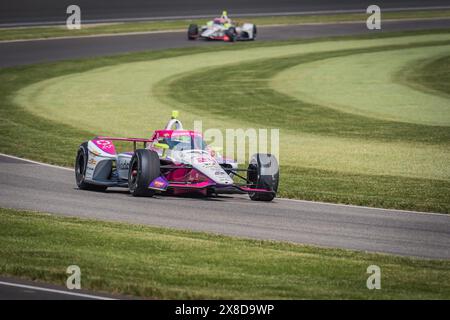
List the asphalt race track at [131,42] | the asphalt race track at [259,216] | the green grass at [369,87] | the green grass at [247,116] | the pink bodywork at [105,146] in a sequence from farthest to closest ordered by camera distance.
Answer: the asphalt race track at [131,42]
the green grass at [369,87]
the green grass at [247,116]
the pink bodywork at [105,146]
the asphalt race track at [259,216]

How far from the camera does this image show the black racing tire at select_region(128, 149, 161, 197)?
60.1 ft

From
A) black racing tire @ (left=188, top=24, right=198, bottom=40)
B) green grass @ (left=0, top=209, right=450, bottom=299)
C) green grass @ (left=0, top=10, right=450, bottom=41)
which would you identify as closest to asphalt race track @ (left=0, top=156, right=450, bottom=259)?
green grass @ (left=0, top=209, right=450, bottom=299)

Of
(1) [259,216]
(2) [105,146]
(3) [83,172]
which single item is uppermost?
(2) [105,146]

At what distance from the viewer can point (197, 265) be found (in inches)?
531

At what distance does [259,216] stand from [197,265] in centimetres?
412

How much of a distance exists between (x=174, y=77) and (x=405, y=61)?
11099 millimetres

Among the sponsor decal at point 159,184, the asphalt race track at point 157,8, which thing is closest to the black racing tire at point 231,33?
the asphalt race track at point 157,8

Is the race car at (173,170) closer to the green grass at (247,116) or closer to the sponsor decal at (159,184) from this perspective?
the sponsor decal at (159,184)

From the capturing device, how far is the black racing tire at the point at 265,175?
18.9 metres

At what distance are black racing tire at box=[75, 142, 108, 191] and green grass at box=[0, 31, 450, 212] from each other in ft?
10.6

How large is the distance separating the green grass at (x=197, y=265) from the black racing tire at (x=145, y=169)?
2407mm

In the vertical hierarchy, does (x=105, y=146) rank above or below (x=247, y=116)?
above

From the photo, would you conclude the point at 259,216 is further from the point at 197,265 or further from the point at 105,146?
the point at 105,146

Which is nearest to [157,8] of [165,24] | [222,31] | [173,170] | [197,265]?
Result: [165,24]
